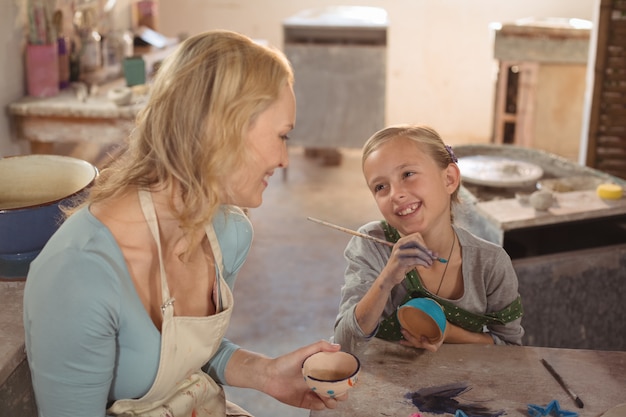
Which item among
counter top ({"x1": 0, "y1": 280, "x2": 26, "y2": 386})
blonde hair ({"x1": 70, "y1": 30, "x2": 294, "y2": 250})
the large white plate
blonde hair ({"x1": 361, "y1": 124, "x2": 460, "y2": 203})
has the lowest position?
counter top ({"x1": 0, "y1": 280, "x2": 26, "y2": 386})

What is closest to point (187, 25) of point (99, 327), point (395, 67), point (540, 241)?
point (395, 67)

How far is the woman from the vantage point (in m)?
1.38

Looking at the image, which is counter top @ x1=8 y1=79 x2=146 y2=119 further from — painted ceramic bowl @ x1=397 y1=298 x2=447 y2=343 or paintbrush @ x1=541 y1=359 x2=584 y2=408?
paintbrush @ x1=541 y1=359 x2=584 y2=408

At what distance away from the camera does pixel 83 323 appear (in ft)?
4.49

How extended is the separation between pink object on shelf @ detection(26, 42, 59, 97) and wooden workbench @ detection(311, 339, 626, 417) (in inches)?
112

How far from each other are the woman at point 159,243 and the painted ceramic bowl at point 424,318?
253 millimetres

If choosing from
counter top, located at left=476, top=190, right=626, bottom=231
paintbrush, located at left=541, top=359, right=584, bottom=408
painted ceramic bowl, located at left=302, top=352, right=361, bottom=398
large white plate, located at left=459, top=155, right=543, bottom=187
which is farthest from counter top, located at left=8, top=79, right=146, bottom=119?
paintbrush, located at left=541, top=359, right=584, bottom=408

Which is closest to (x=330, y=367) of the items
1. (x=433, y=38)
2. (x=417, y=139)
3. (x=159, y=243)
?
(x=159, y=243)

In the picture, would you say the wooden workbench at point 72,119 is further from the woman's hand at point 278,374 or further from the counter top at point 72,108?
the woman's hand at point 278,374

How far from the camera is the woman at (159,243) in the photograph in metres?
1.38

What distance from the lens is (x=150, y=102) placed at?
143 cm

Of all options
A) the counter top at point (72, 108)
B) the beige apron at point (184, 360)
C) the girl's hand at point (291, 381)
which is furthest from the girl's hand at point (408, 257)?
the counter top at point (72, 108)

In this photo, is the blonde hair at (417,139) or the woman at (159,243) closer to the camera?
the woman at (159,243)

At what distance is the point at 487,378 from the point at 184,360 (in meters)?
0.66
